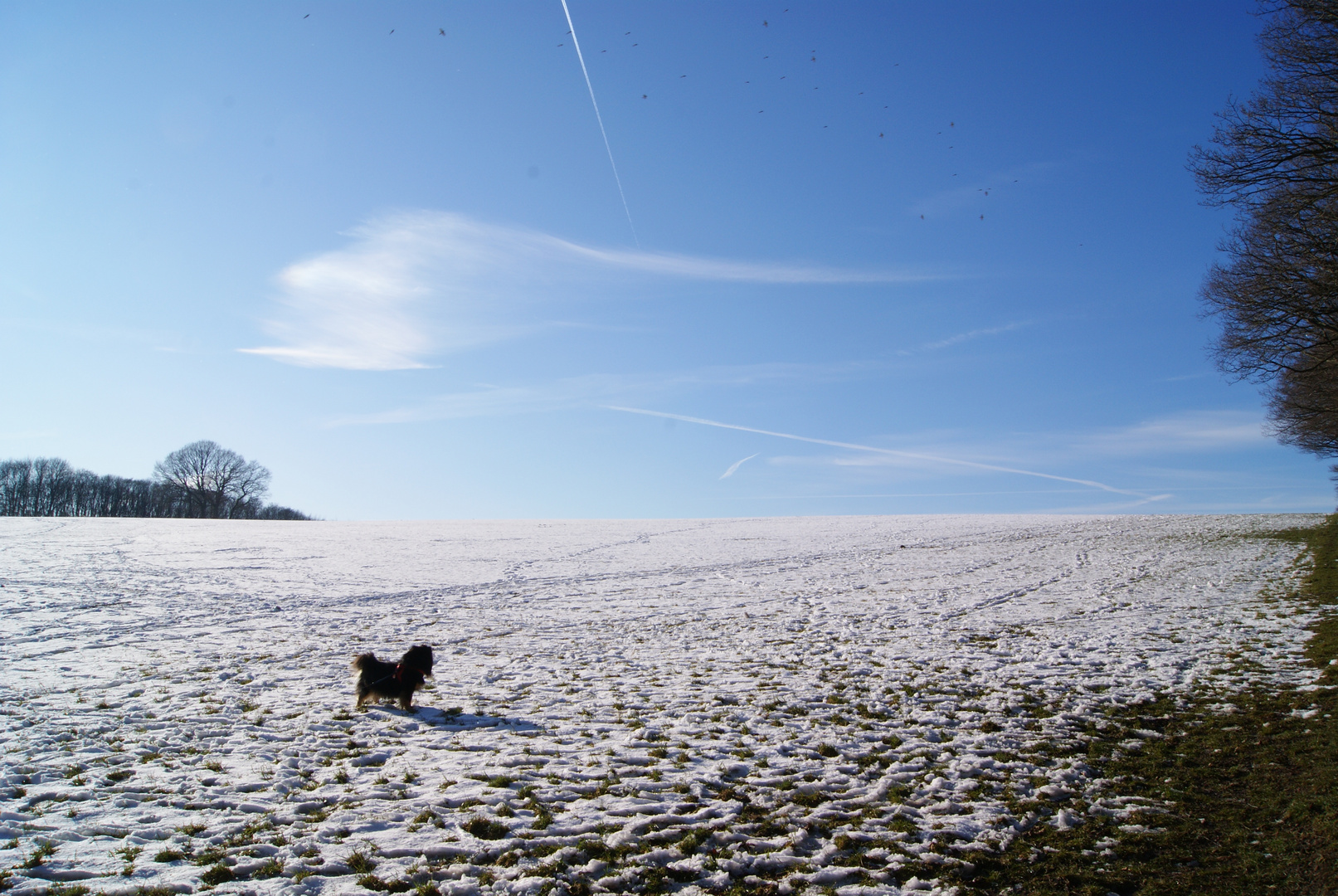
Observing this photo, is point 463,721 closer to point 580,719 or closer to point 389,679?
point 389,679

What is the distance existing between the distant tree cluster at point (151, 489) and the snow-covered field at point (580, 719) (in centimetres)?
8680

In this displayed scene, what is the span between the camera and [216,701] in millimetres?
10125

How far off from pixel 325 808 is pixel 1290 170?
19.7 meters

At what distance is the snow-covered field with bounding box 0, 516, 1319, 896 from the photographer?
5523 millimetres

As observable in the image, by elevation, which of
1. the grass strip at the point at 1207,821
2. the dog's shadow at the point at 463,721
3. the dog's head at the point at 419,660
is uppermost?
the dog's head at the point at 419,660

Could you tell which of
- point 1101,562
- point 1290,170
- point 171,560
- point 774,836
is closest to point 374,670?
point 774,836

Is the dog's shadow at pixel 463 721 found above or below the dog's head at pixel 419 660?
below

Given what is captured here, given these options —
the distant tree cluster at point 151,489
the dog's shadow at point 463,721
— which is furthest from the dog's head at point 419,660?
the distant tree cluster at point 151,489

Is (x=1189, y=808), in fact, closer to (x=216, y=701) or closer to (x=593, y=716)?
(x=593, y=716)

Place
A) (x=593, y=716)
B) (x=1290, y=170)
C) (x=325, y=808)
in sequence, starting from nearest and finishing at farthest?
(x=325, y=808)
(x=593, y=716)
(x=1290, y=170)

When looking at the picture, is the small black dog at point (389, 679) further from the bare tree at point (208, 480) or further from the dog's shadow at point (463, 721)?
the bare tree at point (208, 480)

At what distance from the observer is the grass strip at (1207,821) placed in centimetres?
513

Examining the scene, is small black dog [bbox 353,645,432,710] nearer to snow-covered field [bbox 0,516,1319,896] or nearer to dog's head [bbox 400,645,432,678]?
dog's head [bbox 400,645,432,678]

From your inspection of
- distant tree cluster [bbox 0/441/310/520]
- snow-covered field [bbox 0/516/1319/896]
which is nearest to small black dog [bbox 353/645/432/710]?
snow-covered field [bbox 0/516/1319/896]
